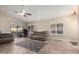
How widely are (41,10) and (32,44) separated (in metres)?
0.74

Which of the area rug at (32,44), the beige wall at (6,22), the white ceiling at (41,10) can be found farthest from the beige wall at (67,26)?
the beige wall at (6,22)

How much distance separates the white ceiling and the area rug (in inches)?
19.4

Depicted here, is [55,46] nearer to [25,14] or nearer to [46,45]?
[46,45]

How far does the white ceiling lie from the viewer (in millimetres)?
1709

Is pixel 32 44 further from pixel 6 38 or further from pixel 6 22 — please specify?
pixel 6 22

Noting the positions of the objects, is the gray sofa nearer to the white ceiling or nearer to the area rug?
the area rug

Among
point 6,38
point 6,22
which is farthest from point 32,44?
point 6,22

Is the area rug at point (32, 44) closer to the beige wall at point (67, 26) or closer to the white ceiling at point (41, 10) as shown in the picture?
the beige wall at point (67, 26)

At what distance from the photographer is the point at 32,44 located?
1746mm

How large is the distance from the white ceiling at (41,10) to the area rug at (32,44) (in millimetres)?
494

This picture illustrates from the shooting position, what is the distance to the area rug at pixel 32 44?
1716mm

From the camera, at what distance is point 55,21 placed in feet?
5.87

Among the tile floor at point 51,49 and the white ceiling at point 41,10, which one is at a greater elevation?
the white ceiling at point 41,10
